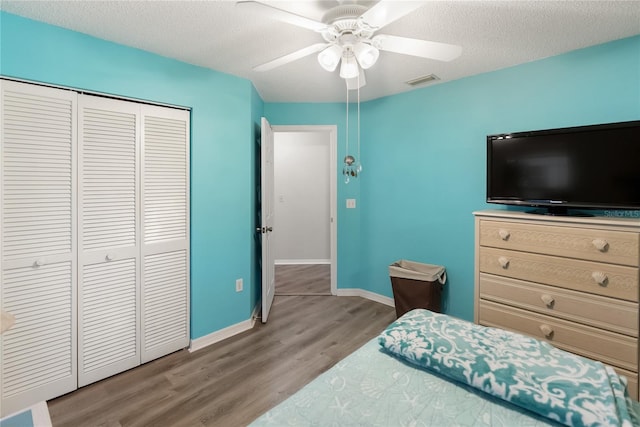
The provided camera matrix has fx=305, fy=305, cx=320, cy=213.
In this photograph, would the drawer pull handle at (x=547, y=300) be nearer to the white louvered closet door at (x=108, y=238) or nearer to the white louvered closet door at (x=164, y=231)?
the white louvered closet door at (x=164, y=231)

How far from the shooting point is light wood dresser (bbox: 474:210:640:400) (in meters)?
1.70

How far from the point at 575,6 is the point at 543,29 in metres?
0.25

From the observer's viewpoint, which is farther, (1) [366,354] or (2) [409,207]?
(2) [409,207]

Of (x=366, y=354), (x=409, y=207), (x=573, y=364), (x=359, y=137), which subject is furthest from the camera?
(x=359, y=137)

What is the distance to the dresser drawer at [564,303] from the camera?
1703mm

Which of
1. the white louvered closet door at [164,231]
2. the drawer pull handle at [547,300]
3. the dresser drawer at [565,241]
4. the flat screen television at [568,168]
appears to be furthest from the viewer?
the white louvered closet door at [164,231]

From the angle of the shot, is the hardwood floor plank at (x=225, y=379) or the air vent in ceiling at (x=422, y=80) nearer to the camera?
the hardwood floor plank at (x=225, y=379)

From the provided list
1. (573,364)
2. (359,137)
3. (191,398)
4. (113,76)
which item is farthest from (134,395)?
(359,137)

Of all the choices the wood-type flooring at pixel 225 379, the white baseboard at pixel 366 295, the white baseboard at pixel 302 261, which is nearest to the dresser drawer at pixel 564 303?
the wood-type flooring at pixel 225 379

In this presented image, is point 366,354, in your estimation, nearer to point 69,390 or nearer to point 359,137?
point 69,390

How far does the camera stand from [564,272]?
189cm

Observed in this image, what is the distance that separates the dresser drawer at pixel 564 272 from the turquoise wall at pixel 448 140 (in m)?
0.61

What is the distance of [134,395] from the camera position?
6.35 ft

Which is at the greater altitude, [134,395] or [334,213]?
[334,213]
